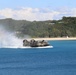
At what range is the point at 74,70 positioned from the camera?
216 feet

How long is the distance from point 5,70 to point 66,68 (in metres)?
9.48

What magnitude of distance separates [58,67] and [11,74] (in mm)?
11507

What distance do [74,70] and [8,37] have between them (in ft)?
354

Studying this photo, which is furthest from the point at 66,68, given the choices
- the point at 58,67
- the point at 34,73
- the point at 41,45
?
the point at 41,45

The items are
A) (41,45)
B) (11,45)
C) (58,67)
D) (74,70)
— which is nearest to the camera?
(74,70)

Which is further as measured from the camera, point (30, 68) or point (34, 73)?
point (30, 68)

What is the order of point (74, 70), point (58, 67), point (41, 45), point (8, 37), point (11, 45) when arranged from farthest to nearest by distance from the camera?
point (8, 37) < point (11, 45) < point (41, 45) < point (58, 67) < point (74, 70)

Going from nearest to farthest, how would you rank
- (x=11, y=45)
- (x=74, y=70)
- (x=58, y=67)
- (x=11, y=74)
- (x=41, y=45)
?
(x=11, y=74) → (x=74, y=70) → (x=58, y=67) → (x=41, y=45) → (x=11, y=45)

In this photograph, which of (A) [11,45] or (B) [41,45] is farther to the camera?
(A) [11,45]

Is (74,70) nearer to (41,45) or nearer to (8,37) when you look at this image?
(41,45)

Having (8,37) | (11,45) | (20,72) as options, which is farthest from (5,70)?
(8,37)

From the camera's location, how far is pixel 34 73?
62562 mm

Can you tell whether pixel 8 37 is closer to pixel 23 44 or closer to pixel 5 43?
pixel 5 43

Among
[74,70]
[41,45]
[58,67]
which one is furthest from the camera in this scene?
[41,45]
